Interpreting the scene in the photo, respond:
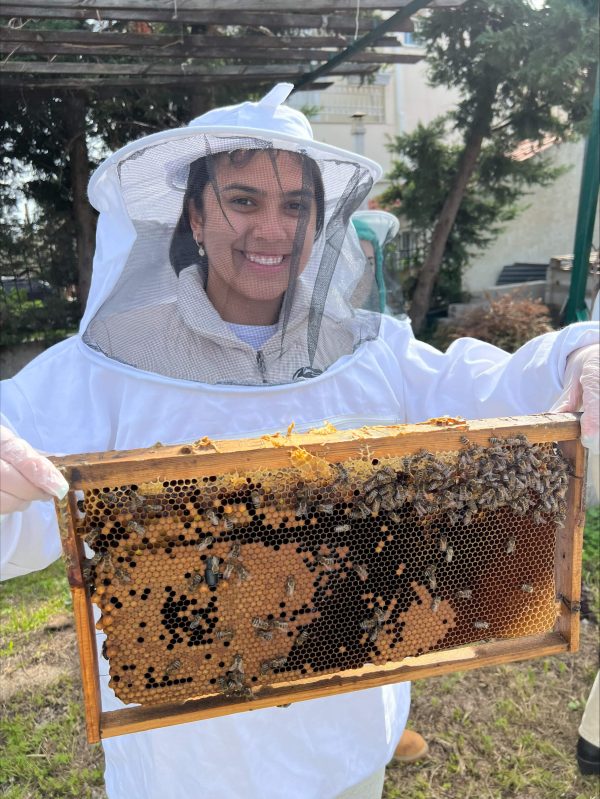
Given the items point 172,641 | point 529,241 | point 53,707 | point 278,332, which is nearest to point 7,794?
point 53,707

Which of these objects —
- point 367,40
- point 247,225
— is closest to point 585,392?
point 247,225

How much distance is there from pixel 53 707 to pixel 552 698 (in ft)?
9.72

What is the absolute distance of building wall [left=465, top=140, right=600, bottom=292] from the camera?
1593cm

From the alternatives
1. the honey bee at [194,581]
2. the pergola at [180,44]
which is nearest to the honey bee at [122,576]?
the honey bee at [194,581]

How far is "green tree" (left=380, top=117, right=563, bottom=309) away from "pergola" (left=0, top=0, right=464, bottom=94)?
3210mm

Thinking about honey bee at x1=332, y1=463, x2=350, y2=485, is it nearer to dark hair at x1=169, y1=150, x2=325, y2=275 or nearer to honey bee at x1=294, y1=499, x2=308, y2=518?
honey bee at x1=294, y1=499, x2=308, y2=518

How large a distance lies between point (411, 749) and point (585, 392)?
98.7 inches

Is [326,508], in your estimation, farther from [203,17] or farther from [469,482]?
[203,17]

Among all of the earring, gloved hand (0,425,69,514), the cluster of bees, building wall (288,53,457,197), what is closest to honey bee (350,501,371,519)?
the cluster of bees

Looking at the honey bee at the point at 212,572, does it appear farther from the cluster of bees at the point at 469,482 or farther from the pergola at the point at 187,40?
the pergola at the point at 187,40

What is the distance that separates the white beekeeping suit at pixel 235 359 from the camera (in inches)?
68.7

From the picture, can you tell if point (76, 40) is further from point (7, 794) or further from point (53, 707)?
point (7, 794)

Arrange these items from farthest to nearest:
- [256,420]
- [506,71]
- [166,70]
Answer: [506,71]
[166,70]
[256,420]

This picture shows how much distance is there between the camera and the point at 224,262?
1.86 metres
